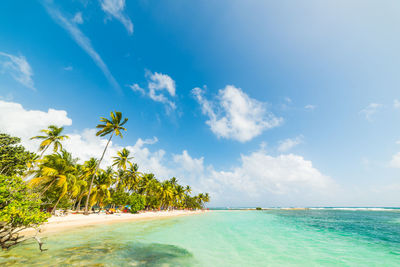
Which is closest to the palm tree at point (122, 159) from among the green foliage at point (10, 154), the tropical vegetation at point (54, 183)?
the tropical vegetation at point (54, 183)

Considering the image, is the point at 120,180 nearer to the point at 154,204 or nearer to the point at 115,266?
the point at 154,204

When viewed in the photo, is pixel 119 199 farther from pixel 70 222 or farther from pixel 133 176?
pixel 70 222

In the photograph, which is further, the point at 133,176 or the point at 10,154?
the point at 133,176

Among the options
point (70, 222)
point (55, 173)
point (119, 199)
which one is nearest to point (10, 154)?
point (55, 173)

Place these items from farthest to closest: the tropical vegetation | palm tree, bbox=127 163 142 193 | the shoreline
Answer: palm tree, bbox=127 163 142 193
the shoreline
the tropical vegetation

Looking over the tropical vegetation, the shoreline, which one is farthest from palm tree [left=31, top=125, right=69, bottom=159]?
the shoreline

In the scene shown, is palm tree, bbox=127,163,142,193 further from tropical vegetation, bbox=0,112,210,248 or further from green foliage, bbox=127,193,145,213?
green foliage, bbox=127,193,145,213

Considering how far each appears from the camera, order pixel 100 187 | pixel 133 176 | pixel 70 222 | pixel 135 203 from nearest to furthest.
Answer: pixel 70 222, pixel 100 187, pixel 135 203, pixel 133 176

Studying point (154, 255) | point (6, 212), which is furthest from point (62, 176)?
point (154, 255)

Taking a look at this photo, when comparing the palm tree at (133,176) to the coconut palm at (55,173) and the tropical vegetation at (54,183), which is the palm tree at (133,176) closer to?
the tropical vegetation at (54,183)

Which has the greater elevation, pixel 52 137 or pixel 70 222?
pixel 52 137

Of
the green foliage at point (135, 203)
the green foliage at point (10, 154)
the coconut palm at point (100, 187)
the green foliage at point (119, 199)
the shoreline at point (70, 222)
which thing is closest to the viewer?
the shoreline at point (70, 222)

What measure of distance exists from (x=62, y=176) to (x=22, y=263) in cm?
1765

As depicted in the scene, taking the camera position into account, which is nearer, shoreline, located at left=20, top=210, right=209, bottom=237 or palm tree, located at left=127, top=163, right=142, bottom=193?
shoreline, located at left=20, top=210, right=209, bottom=237
